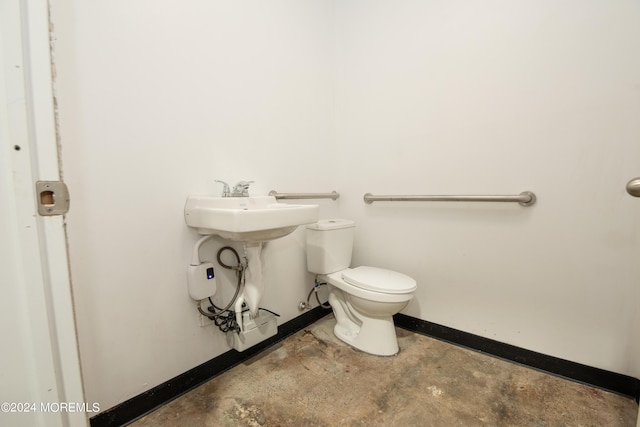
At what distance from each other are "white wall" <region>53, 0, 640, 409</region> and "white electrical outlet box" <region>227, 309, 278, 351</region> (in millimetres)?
97

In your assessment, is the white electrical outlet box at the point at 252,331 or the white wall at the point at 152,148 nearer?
the white wall at the point at 152,148

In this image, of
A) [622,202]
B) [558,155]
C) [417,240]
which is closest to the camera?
[622,202]

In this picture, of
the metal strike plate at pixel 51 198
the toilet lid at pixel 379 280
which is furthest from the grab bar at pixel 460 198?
the metal strike plate at pixel 51 198

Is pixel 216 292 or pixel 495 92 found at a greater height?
pixel 495 92

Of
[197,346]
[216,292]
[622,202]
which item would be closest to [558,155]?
[622,202]

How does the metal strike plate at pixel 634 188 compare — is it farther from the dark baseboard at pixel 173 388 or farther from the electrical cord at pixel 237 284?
the dark baseboard at pixel 173 388

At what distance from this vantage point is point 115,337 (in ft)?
3.29

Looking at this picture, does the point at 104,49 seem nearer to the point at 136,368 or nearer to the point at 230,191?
the point at 230,191

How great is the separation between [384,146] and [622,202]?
3.58 ft

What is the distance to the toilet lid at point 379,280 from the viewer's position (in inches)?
52.7

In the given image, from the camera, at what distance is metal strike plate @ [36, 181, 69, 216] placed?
1.76ft

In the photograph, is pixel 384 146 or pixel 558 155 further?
pixel 384 146

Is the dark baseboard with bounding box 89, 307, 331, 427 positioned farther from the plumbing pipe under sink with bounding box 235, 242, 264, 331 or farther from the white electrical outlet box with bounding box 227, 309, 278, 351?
the plumbing pipe under sink with bounding box 235, 242, 264, 331

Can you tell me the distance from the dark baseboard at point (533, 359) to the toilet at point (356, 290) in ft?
0.84
